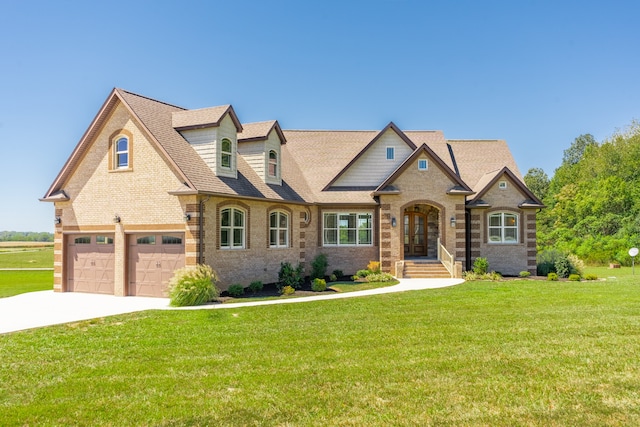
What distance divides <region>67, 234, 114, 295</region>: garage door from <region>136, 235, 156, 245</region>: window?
1.51m

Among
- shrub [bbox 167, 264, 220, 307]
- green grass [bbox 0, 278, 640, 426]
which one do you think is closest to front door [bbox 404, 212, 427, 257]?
green grass [bbox 0, 278, 640, 426]

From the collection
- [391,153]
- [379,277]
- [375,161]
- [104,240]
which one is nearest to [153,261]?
[104,240]

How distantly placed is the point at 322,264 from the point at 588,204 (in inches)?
1423

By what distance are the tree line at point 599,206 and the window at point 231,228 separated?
101 feet

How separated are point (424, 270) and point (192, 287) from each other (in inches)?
471

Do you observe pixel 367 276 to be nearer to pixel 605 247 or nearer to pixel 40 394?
pixel 40 394

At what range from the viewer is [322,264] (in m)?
22.4

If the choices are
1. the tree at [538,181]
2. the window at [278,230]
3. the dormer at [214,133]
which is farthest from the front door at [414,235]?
the tree at [538,181]

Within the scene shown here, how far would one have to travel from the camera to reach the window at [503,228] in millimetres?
23625

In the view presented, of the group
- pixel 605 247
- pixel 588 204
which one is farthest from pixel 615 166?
pixel 605 247

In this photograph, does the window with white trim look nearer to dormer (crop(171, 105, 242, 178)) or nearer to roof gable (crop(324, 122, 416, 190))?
dormer (crop(171, 105, 242, 178))

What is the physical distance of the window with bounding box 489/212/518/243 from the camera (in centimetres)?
2362

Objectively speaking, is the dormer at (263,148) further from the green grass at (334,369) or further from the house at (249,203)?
the green grass at (334,369)

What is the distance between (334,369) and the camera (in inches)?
294
